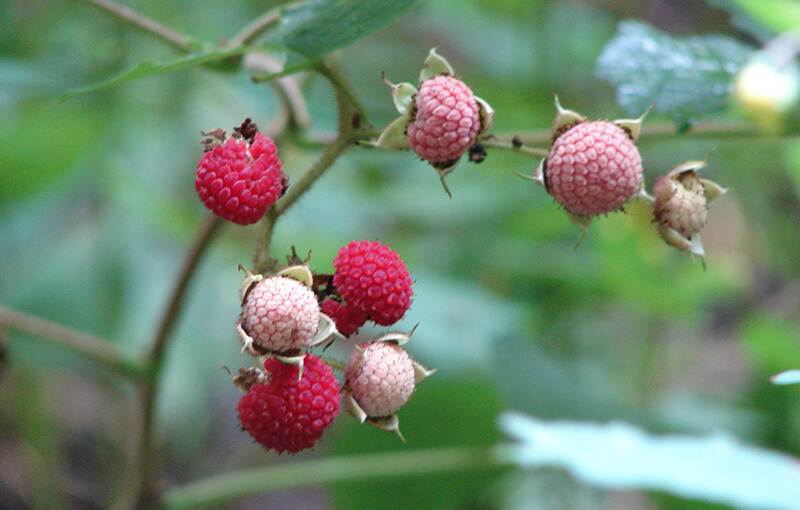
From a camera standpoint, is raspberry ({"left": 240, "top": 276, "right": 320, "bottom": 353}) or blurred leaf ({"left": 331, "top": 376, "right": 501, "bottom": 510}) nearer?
raspberry ({"left": 240, "top": 276, "right": 320, "bottom": 353})

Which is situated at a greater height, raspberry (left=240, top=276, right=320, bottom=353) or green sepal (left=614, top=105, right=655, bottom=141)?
green sepal (left=614, top=105, right=655, bottom=141)

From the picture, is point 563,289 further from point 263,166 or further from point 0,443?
point 0,443

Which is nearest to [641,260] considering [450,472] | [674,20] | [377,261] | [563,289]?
[563,289]

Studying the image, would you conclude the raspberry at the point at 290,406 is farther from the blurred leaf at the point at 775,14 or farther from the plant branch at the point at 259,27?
the blurred leaf at the point at 775,14

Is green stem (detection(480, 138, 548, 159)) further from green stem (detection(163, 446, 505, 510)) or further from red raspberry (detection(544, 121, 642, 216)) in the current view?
green stem (detection(163, 446, 505, 510))

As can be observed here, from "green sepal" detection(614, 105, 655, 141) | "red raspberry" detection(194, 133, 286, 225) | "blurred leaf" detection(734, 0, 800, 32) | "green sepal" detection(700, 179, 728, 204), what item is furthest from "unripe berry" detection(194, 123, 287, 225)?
"blurred leaf" detection(734, 0, 800, 32)

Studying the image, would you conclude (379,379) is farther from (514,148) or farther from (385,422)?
(514,148)

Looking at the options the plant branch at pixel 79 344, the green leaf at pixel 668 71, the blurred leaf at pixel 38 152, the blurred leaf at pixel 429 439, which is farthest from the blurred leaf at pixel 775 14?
the blurred leaf at pixel 38 152
